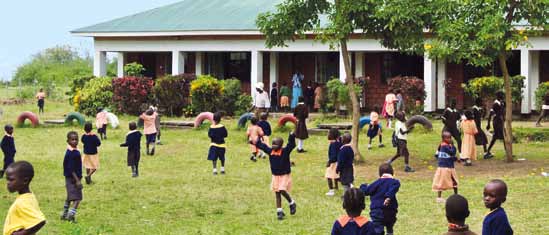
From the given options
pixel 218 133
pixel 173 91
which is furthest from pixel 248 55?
pixel 218 133

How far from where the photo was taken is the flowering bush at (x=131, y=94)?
3322 cm

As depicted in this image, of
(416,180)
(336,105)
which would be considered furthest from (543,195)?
(336,105)

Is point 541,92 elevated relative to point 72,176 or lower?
elevated

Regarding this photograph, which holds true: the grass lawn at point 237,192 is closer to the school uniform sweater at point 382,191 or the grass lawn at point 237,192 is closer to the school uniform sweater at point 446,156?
the school uniform sweater at point 446,156

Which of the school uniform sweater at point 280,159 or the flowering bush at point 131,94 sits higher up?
the flowering bush at point 131,94

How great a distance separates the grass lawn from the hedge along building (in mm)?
6964

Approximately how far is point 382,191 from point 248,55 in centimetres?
2569

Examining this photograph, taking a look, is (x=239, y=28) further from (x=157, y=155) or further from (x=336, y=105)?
(x=157, y=155)

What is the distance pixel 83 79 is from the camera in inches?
1437

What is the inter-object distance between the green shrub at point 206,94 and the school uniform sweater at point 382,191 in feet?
69.4

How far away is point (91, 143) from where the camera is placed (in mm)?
16859

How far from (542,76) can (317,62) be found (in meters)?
8.25

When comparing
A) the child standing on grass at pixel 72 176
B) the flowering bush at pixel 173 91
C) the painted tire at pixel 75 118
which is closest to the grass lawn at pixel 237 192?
the child standing on grass at pixel 72 176

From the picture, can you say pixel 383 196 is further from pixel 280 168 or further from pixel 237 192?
pixel 237 192
